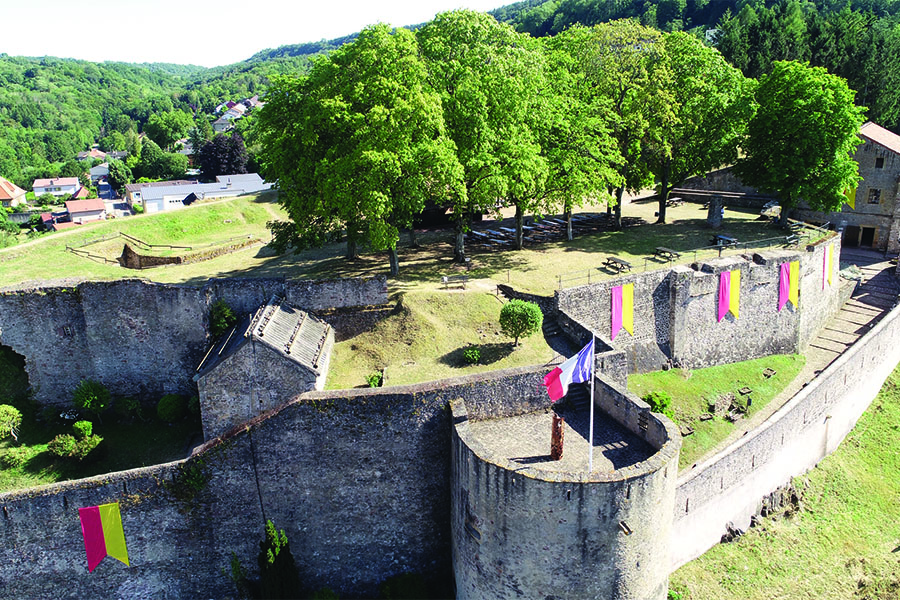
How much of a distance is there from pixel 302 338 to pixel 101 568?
9378mm

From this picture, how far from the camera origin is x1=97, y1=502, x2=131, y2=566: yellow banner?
19.3 metres

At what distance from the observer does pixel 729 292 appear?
1276 inches

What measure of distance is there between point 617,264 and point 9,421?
26207mm

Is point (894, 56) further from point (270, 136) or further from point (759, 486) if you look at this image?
point (270, 136)

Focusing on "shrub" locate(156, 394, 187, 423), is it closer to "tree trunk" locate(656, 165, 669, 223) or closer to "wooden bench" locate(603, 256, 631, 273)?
"wooden bench" locate(603, 256, 631, 273)

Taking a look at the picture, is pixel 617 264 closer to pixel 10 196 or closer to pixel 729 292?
pixel 729 292

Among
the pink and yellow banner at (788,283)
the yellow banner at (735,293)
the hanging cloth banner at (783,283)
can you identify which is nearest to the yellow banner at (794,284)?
the pink and yellow banner at (788,283)

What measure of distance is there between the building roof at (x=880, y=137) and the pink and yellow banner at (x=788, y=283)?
15.4m

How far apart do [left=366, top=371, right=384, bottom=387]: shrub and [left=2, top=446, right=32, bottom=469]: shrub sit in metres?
12.2

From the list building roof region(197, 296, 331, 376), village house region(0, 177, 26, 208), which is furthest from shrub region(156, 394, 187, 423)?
village house region(0, 177, 26, 208)

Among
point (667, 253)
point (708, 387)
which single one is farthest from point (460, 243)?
point (708, 387)

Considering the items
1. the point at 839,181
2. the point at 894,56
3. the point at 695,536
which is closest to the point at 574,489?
the point at 695,536

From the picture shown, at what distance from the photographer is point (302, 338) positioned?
24.6 m

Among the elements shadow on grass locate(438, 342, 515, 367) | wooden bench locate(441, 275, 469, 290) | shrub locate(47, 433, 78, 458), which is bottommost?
shrub locate(47, 433, 78, 458)
